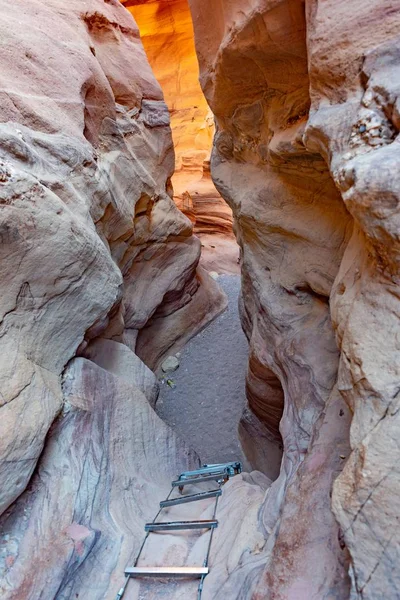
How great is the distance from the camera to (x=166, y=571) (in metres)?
3.26

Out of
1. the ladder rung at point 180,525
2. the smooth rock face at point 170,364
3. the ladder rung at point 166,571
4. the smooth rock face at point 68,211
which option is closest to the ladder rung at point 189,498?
the ladder rung at point 180,525

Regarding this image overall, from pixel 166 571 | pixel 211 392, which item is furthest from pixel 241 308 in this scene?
pixel 166 571

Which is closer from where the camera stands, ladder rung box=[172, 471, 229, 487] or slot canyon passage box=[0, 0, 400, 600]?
slot canyon passage box=[0, 0, 400, 600]

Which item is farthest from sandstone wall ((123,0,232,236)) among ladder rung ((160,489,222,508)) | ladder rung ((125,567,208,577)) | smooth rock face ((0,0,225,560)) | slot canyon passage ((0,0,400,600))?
ladder rung ((125,567,208,577))

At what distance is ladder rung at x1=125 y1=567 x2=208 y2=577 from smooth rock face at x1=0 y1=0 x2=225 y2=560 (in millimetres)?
742

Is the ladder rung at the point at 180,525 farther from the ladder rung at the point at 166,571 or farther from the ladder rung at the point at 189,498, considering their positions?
the ladder rung at the point at 166,571

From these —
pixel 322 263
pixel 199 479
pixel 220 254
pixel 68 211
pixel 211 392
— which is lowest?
pixel 211 392

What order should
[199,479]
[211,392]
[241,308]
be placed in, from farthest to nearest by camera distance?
[211,392] < [241,308] < [199,479]

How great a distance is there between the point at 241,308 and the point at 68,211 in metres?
4.14

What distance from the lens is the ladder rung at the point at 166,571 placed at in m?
3.20

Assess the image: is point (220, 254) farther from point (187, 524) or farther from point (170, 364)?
point (187, 524)

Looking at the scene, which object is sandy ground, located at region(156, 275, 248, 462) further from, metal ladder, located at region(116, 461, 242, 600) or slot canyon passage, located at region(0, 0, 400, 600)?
metal ladder, located at region(116, 461, 242, 600)

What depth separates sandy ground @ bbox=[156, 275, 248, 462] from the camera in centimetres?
690

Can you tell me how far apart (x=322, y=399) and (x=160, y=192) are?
6.07 m
